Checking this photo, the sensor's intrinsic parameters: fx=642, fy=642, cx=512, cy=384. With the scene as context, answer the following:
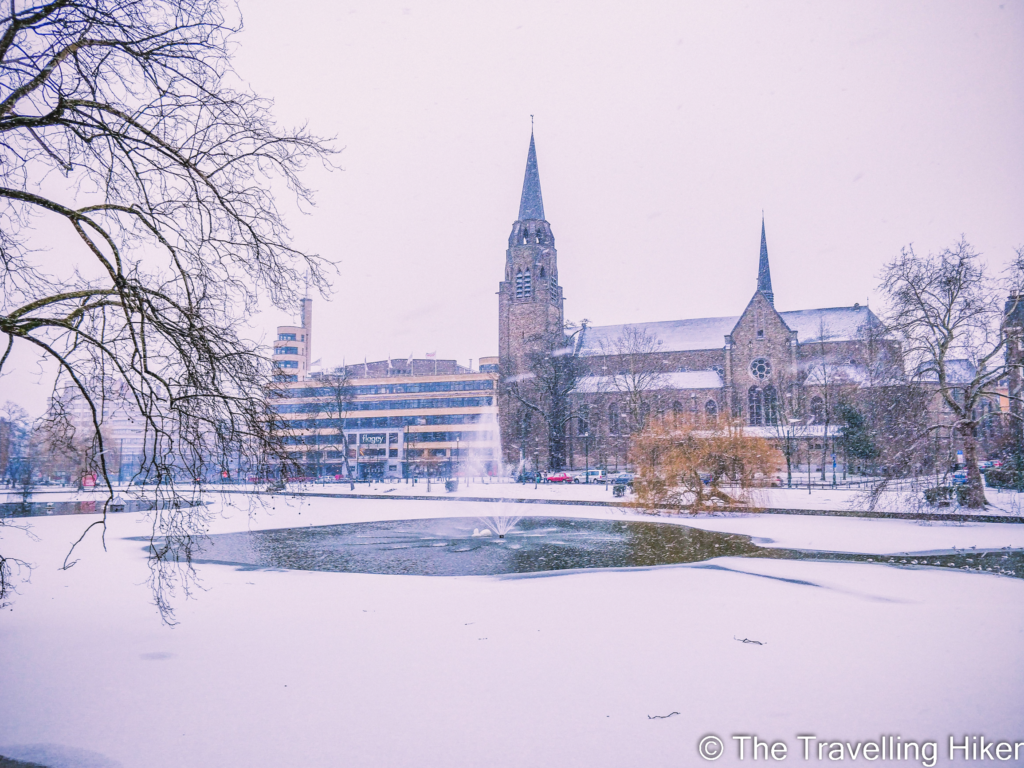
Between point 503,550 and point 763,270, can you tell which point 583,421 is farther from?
point 503,550

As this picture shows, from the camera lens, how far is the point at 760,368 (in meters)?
57.2

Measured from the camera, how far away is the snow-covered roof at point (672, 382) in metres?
58.5

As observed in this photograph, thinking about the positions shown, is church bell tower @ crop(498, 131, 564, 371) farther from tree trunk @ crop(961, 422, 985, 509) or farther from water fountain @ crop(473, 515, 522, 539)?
tree trunk @ crop(961, 422, 985, 509)

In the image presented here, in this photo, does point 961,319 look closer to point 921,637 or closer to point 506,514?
point 506,514

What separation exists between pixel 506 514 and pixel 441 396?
5503 cm

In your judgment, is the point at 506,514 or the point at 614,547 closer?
the point at 614,547

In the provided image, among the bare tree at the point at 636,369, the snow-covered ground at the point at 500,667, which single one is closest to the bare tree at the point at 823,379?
the bare tree at the point at 636,369

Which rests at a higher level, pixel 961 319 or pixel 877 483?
pixel 961 319

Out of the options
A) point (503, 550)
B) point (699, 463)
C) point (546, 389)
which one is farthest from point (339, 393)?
point (503, 550)

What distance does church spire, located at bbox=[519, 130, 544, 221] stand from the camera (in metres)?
66.4

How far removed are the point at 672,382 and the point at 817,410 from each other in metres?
12.7

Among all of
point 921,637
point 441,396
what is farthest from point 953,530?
point 441,396

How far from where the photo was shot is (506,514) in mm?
24734

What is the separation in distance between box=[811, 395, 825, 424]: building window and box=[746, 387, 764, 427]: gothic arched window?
496 cm
